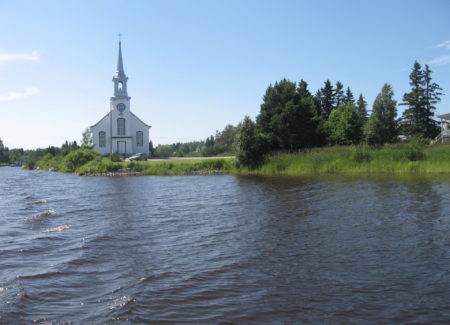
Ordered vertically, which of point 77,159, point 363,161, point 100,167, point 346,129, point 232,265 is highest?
point 346,129

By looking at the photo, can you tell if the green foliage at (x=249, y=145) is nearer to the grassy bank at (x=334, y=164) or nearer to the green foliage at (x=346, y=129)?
the grassy bank at (x=334, y=164)

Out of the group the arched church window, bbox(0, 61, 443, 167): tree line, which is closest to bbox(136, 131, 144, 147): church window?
the arched church window

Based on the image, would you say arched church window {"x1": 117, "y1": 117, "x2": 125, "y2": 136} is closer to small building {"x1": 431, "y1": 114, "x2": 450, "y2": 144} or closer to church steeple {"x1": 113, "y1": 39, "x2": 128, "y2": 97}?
church steeple {"x1": 113, "y1": 39, "x2": 128, "y2": 97}

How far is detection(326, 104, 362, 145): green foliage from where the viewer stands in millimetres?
44469

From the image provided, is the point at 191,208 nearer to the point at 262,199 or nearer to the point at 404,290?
the point at 262,199

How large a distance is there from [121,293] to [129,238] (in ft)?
14.3

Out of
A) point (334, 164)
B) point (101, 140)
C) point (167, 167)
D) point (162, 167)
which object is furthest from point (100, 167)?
point (334, 164)

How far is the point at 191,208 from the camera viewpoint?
54.0 ft

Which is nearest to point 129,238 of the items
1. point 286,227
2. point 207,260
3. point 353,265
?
point 207,260

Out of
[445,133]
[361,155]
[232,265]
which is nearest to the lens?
[232,265]

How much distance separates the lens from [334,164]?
3334 cm

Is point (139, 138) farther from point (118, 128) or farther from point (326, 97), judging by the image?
point (326, 97)

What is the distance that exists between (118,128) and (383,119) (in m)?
48.0

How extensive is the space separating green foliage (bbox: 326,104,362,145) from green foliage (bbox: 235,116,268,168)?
36.1 ft
